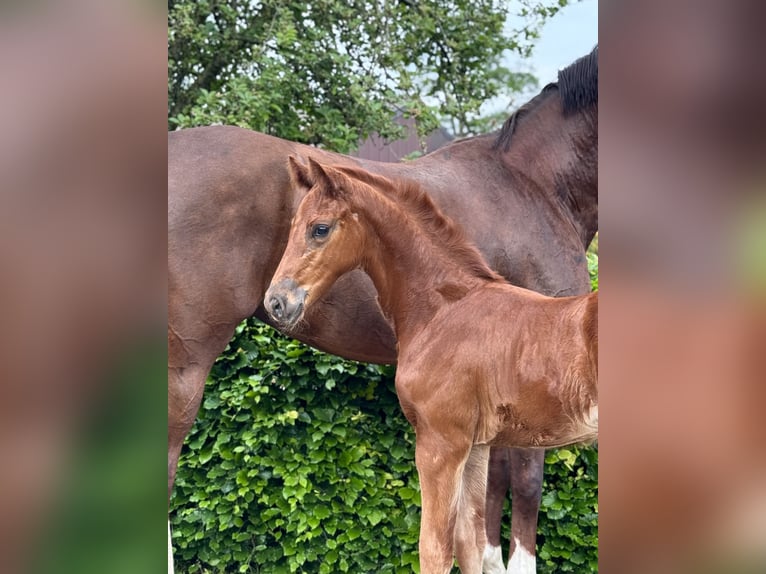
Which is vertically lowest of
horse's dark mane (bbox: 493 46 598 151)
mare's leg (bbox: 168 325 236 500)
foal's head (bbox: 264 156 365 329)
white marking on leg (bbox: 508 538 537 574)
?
white marking on leg (bbox: 508 538 537 574)

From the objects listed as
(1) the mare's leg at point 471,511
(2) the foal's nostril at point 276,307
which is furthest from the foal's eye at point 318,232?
(1) the mare's leg at point 471,511

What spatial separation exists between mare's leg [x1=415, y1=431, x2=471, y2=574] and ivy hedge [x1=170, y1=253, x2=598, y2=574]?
117 centimetres

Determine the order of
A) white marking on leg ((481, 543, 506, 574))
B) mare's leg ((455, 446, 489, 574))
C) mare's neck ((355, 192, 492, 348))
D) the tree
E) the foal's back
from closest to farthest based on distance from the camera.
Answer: the foal's back < mare's neck ((355, 192, 492, 348)) < mare's leg ((455, 446, 489, 574)) < white marking on leg ((481, 543, 506, 574)) < the tree

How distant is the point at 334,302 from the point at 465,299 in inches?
25.7

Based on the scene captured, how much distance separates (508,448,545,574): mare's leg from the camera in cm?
273

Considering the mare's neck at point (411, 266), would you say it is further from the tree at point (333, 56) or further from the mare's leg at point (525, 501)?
the tree at point (333, 56)

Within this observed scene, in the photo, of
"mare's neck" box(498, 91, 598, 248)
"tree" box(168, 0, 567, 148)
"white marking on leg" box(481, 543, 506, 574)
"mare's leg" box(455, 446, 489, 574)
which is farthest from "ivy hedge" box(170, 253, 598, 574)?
"tree" box(168, 0, 567, 148)

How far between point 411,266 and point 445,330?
0.76ft

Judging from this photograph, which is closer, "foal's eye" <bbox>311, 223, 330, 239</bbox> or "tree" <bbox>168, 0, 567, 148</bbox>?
"foal's eye" <bbox>311, 223, 330, 239</bbox>

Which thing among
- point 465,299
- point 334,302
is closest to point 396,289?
point 465,299

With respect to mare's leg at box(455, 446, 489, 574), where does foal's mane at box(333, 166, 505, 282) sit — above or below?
above

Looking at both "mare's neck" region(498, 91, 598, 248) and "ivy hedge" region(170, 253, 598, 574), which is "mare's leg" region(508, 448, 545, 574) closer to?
"ivy hedge" region(170, 253, 598, 574)

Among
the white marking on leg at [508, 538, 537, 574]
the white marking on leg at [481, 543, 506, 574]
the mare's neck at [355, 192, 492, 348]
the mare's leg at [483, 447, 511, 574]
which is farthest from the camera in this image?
the mare's leg at [483, 447, 511, 574]
